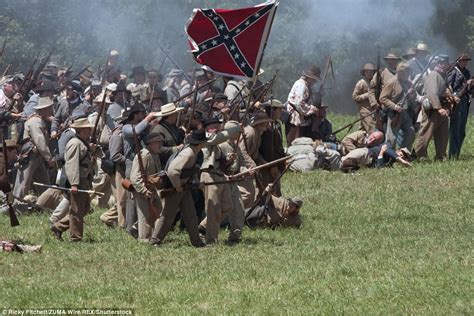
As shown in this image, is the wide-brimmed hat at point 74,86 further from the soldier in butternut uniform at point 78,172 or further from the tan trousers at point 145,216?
the tan trousers at point 145,216

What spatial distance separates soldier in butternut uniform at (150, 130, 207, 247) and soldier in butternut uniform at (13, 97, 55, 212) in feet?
12.4

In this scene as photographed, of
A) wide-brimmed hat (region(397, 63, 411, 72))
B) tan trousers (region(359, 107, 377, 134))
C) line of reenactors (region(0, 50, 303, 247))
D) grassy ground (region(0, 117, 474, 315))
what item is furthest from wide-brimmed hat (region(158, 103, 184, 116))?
tan trousers (region(359, 107, 377, 134))

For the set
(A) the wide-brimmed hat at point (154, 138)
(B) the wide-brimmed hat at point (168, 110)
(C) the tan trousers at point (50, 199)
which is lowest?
(C) the tan trousers at point (50, 199)

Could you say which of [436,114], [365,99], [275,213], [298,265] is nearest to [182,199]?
[275,213]

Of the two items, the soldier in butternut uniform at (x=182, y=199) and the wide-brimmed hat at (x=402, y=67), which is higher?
the wide-brimmed hat at (x=402, y=67)

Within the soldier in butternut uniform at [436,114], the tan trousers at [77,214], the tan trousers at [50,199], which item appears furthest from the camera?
the soldier in butternut uniform at [436,114]

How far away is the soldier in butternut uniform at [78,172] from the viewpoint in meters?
17.2

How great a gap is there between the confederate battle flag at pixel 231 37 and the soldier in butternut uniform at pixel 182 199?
6.41 feet

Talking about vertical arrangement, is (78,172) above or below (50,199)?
above

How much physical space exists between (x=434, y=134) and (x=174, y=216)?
8612 mm

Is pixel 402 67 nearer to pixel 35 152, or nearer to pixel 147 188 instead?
pixel 35 152

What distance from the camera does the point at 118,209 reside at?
1898 centimetres

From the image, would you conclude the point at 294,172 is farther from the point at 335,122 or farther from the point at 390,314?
the point at 390,314

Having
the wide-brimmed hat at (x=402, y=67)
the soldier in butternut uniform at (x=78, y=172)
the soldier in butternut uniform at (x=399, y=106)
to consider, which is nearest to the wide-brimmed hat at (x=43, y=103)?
the soldier in butternut uniform at (x=78, y=172)
